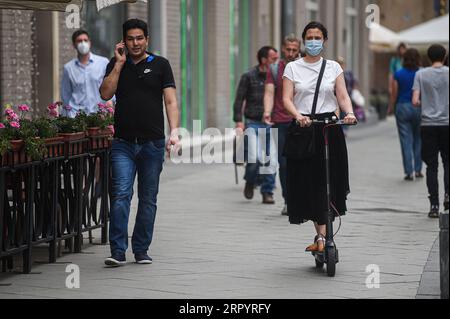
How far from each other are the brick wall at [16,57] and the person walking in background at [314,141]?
6.88 m

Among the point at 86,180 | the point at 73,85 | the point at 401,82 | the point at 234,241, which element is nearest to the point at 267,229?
the point at 234,241

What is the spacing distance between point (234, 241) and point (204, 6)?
47.6 ft

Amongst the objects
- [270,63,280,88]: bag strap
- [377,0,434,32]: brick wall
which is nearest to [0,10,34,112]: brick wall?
[270,63,280,88]: bag strap

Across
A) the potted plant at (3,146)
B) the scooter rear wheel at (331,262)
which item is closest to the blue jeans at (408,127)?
the scooter rear wheel at (331,262)

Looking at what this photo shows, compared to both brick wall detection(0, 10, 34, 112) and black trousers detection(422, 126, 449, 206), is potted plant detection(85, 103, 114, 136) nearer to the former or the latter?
black trousers detection(422, 126, 449, 206)

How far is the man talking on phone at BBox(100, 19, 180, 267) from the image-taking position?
370 inches

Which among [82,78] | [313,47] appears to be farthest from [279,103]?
[313,47]

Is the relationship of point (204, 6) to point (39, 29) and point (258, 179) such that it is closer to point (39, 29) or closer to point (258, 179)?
point (39, 29)

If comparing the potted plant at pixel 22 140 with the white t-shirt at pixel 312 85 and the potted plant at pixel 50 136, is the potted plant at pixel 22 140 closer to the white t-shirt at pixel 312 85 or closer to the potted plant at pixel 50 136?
the potted plant at pixel 50 136

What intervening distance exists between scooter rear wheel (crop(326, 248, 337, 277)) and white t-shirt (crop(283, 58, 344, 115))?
1.12m

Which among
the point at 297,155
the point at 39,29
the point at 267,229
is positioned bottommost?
the point at 267,229
